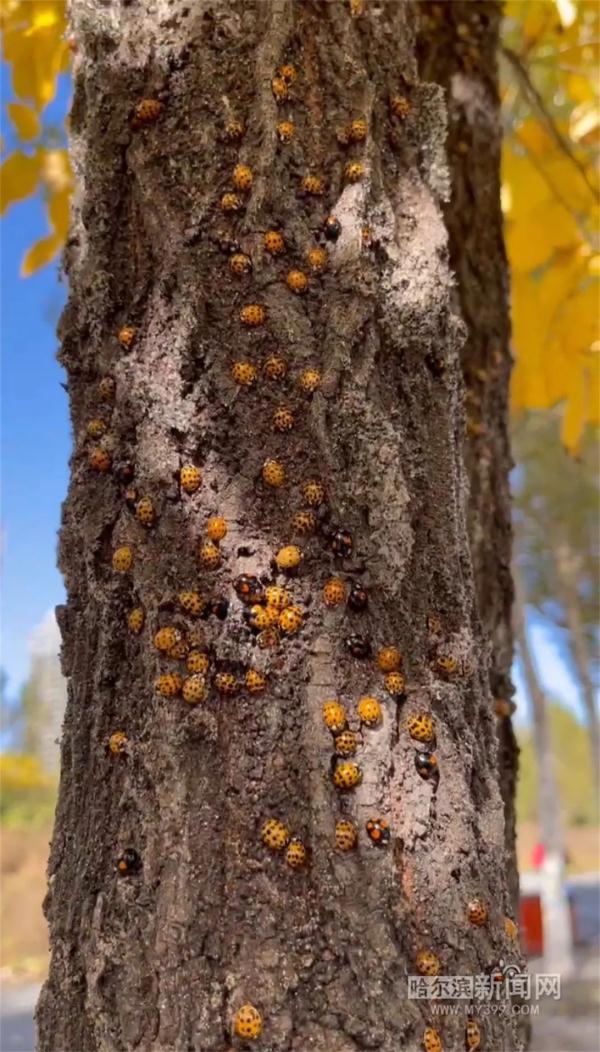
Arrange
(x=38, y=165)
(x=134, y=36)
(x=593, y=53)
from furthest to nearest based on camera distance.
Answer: (x=593, y=53) < (x=38, y=165) < (x=134, y=36)

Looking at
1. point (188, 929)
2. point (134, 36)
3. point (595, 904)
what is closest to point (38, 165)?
point (134, 36)

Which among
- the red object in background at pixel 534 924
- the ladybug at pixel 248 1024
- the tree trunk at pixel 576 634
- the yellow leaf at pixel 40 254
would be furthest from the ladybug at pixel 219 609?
the tree trunk at pixel 576 634

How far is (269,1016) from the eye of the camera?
0.70m

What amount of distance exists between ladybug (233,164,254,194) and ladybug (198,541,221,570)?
0.38 metres

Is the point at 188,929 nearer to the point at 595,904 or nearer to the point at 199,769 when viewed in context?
the point at 199,769

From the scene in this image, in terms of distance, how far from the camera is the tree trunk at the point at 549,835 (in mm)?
5621

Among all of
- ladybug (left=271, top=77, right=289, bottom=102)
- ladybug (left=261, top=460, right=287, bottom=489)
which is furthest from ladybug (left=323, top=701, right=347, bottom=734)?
ladybug (left=271, top=77, right=289, bottom=102)

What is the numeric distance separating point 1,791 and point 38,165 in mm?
1525

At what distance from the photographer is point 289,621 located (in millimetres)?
797

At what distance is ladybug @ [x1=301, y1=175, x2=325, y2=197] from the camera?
923 millimetres

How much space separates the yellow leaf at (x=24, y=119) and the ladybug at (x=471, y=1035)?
175 cm

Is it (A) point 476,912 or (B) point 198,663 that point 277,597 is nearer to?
(B) point 198,663

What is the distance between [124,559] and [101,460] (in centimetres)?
12

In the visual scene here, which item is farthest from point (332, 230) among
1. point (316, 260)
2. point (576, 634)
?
point (576, 634)
